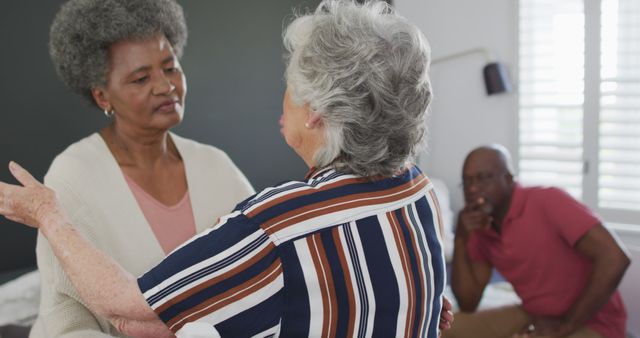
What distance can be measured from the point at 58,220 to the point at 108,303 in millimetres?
250

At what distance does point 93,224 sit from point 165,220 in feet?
0.69

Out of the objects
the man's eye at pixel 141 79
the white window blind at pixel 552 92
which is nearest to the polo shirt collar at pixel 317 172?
the man's eye at pixel 141 79

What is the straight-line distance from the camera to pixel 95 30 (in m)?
1.70

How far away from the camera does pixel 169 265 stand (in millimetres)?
1067

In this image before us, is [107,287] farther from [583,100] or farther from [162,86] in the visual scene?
[583,100]

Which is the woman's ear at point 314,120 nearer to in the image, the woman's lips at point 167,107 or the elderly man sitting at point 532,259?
the woman's lips at point 167,107

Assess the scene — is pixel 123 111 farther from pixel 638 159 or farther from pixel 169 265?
pixel 638 159

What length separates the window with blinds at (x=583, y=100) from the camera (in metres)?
3.91

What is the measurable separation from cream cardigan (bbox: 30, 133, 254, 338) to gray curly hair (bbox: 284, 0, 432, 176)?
2.22ft

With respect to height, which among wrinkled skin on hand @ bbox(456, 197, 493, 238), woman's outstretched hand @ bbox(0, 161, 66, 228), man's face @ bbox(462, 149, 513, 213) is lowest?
wrinkled skin on hand @ bbox(456, 197, 493, 238)

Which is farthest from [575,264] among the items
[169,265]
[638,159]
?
[169,265]

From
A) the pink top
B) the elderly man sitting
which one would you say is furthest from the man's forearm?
the pink top

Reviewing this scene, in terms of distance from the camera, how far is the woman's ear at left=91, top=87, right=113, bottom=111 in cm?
181

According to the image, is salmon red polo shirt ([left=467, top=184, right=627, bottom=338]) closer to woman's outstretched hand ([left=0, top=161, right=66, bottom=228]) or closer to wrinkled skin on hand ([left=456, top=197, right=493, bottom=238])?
wrinkled skin on hand ([left=456, top=197, right=493, bottom=238])
